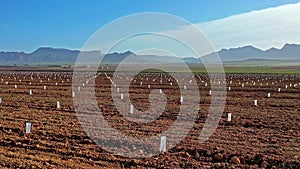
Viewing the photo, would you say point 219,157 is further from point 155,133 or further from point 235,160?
point 155,133

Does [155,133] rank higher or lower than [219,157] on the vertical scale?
higher

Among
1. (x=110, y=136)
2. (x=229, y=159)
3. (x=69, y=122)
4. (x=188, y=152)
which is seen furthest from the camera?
(x=69, y=122)

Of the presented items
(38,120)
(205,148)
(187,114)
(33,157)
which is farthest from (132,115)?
(33,157)

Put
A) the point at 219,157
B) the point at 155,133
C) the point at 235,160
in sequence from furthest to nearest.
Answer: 1. the point at 155,133
2. the point at 219,157
3. the point at 235,160

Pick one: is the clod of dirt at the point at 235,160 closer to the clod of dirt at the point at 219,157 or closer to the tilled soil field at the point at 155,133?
the tilled soil field at the point at 155,133

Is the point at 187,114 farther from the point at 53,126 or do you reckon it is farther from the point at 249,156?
the point at 249,156

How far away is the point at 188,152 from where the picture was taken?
8.62m

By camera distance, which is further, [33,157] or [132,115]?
[132,115]

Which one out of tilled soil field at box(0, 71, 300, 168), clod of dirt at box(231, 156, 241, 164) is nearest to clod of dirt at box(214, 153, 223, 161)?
tilled soil field at box(0, 71, 300, 168)

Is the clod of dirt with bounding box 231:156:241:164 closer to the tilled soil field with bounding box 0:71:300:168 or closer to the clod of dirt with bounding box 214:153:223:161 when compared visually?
the tilled soil field with bounding box 0:71:300:168

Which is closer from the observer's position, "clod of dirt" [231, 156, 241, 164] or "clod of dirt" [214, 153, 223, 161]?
"clod of dirt" [231, 156, 241, 164]

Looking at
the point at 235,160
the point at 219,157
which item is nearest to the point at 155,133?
the point at 219,157

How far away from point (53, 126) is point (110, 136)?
7.58 feet

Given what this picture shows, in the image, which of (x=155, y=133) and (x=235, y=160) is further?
(x=155, y=133)
